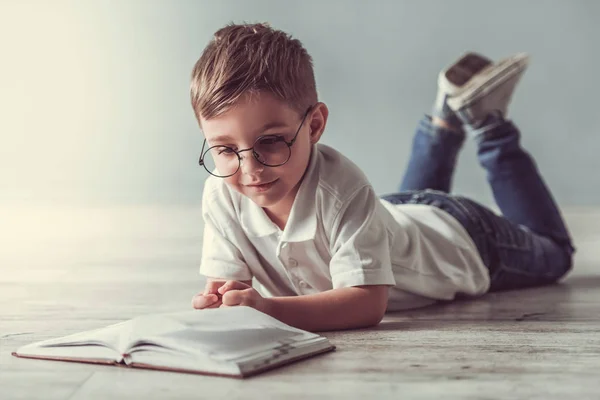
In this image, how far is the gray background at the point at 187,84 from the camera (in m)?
3.96

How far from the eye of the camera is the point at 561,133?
3.95 metres

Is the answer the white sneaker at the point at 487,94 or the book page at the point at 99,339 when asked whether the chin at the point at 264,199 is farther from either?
the white sneaker at the point at 487,94

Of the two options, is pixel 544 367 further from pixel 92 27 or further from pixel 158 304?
pixel 92 27

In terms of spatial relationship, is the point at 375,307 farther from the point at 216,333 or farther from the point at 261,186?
the point at 216,333

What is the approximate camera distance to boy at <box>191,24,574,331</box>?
138 cm

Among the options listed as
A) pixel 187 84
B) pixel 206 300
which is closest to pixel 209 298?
pixel 206 300

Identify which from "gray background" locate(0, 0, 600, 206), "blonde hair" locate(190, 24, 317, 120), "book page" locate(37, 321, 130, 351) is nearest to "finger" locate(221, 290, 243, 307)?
"book page" locate(37, 321, 130, 351)

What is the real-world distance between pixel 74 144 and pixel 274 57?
315 cm

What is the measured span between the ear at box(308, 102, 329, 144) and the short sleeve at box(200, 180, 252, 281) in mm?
206

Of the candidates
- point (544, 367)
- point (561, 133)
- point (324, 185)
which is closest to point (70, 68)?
point (561, 133)

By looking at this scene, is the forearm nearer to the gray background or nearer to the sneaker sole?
the sneaker sole

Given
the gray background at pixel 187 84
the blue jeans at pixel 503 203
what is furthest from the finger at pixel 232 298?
the gray background at pixel 187 84

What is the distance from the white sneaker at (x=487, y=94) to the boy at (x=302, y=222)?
0.88 feet

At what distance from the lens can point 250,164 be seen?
4.51 ft
